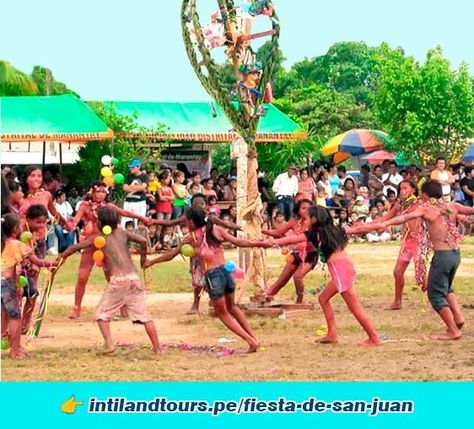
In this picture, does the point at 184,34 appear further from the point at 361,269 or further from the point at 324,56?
the point at 324,56

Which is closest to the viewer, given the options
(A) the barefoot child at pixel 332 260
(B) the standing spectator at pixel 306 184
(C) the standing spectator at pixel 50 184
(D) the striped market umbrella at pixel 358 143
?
(A) the barefoot child at pixel 332 260

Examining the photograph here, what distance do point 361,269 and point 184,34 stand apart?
6.37 meters

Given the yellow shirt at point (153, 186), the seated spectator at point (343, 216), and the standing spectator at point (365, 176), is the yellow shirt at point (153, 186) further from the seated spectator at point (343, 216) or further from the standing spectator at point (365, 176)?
the standing spectator at point (365, 176)

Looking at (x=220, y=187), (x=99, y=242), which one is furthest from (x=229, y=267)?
(x=220, y=187)

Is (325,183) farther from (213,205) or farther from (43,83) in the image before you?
(43,83)

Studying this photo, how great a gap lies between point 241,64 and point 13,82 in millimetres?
21967

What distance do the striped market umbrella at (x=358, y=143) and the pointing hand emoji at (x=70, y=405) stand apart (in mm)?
28647

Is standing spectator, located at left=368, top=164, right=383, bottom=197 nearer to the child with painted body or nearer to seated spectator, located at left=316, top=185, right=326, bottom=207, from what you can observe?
seated spectator, located at left=316, top=185, right=326, bottom=207

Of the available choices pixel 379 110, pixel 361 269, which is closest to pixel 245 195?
pixel 361 269

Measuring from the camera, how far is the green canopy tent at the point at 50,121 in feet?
71.4

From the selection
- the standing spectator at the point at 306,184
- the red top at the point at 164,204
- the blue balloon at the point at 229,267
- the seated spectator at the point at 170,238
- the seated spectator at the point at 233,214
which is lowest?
the seated spectator at the point at 170,238

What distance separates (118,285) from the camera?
387 inches

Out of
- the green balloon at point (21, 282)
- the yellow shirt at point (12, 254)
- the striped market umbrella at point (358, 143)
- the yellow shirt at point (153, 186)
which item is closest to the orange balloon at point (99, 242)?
the yellow shirt at point (12, 254)

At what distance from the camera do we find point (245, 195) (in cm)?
1226
